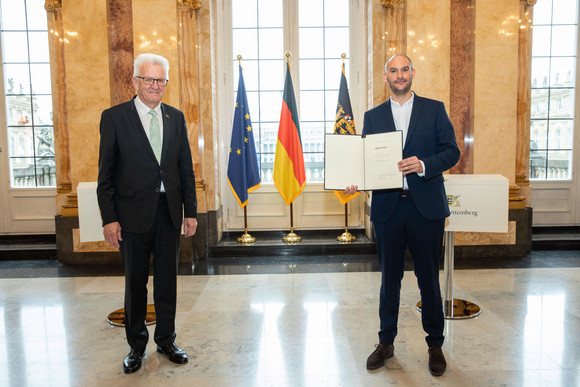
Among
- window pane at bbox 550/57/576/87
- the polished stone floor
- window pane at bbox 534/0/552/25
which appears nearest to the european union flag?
the polished stone floor

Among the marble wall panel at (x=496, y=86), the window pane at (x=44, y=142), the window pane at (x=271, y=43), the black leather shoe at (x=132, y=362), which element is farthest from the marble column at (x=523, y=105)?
the window pane at (x=44, y=142)

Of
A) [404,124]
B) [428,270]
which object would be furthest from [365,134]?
[428,270]

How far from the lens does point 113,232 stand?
2.47 m

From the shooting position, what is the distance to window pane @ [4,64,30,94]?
19.9 feet

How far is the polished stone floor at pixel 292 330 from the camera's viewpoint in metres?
2.48

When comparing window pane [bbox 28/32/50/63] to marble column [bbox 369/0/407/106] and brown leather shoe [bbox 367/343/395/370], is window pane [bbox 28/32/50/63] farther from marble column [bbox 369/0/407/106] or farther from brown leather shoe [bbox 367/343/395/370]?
brown leather shoe [bbox 367/343/395/370]

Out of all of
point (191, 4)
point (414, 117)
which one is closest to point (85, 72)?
point (191, 4)

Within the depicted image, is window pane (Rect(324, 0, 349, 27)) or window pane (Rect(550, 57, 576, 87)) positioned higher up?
window pane (Rect(324, 0, 349, 27))

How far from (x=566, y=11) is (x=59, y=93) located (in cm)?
683

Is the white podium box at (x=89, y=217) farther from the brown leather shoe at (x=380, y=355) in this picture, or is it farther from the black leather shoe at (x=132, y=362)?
the brown leather shoe at (x=380, y=355)

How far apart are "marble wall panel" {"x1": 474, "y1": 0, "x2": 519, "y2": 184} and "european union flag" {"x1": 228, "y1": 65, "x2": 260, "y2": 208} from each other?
2732mm

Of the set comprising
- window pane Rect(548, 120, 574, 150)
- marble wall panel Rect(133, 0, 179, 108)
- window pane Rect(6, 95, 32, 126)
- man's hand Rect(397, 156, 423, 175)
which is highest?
marble wall panel Rect(133, 0, 179, 108)

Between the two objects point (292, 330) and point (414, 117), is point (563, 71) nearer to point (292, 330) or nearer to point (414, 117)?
point (414, 117)

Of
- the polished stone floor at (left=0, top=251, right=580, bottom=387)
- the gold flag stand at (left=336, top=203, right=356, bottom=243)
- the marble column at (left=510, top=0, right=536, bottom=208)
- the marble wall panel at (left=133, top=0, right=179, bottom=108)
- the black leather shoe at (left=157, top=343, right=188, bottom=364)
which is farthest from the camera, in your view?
the gold flag stand at (left=336, top=203, right=356, bottom=243)
